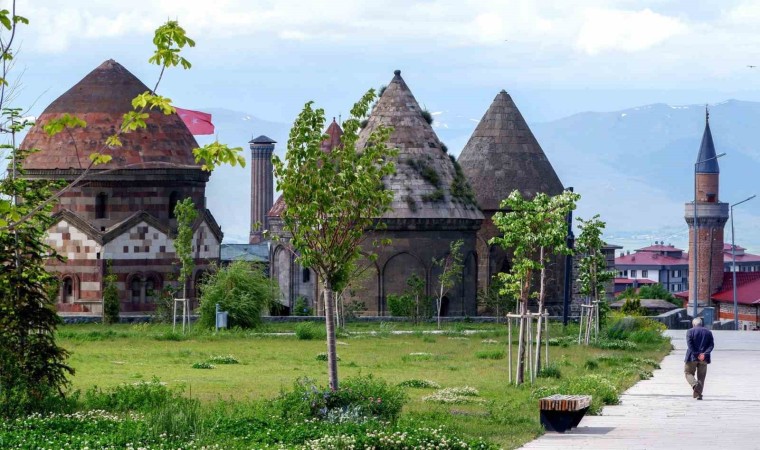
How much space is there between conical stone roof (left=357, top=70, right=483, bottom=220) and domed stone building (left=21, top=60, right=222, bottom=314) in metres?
7.67

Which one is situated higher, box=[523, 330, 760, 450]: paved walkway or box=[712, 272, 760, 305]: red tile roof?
box=[712, 272, 760, 305]: red tile roof

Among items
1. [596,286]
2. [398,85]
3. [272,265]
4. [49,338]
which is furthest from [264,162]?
[49,338]

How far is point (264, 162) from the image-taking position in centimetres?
14488

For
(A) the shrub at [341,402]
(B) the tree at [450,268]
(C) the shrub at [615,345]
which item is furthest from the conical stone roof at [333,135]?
(A) the shrub at [341,402]

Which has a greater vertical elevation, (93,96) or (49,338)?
(93,96)

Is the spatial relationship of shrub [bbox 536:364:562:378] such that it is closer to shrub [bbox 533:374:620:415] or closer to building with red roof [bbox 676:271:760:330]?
shrub [bbox 533:374:620:415]

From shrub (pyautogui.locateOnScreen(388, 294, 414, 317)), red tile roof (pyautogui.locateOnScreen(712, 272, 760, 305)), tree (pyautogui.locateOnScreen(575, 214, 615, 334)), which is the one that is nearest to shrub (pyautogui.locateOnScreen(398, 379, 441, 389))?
tree (pyautogui.locateOnScreen(575, 214, 615, 334))

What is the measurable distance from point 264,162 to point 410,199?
291 feet

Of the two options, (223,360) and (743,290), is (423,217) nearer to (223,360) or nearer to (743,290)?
(223,360)

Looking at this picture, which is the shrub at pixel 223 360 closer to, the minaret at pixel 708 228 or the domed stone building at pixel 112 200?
the domed stone building at pixel 112 200

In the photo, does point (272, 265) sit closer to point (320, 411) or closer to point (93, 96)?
point (93, 96)

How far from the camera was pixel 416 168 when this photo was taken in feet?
188

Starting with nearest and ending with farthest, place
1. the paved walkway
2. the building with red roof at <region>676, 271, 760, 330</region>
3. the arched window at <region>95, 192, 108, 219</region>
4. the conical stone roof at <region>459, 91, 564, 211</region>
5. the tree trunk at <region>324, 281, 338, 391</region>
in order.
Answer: the paved walkway
the tree trunk at <region>324, 281, 338, 391</region>
the arched window at <region>95, 192, 108, 219</region>
the conical stone roof at <region>459, 91, 564, 211</region>
the building with red roof at <region>676, 271, 760, 330</region>

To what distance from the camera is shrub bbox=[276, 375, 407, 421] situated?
2228cm
